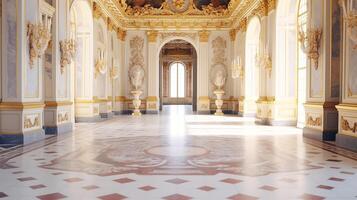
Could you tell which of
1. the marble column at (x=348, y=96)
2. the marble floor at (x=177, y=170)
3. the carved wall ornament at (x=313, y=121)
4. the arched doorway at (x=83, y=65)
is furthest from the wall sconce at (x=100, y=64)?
the marble column at (x=348, y=96)

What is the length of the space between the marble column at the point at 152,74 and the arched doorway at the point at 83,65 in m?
7.57

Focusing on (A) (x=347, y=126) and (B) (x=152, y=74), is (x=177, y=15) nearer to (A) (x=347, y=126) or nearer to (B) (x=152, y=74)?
(B) (x=152, y=74)

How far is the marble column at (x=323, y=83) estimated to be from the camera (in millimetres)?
9352

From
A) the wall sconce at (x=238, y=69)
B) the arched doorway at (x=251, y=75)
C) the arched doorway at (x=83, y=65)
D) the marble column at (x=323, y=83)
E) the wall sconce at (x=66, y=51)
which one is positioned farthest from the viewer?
the wall sconce at (x=238, y=69)

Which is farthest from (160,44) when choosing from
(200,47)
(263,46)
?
(263,46)

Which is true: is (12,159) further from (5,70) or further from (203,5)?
(203,5)

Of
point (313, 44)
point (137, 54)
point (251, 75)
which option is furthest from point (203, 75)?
point (313, 44)

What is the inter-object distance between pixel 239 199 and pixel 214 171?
61.2 inches

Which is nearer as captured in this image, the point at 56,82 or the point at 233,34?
the point at 56,82

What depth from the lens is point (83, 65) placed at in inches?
589

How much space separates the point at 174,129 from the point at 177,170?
22.2 feet

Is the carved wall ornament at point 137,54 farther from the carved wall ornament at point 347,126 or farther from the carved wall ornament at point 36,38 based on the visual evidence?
the carved wall ornament at point 347,126

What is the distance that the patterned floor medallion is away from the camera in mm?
5902

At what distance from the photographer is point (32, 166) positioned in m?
6.12
